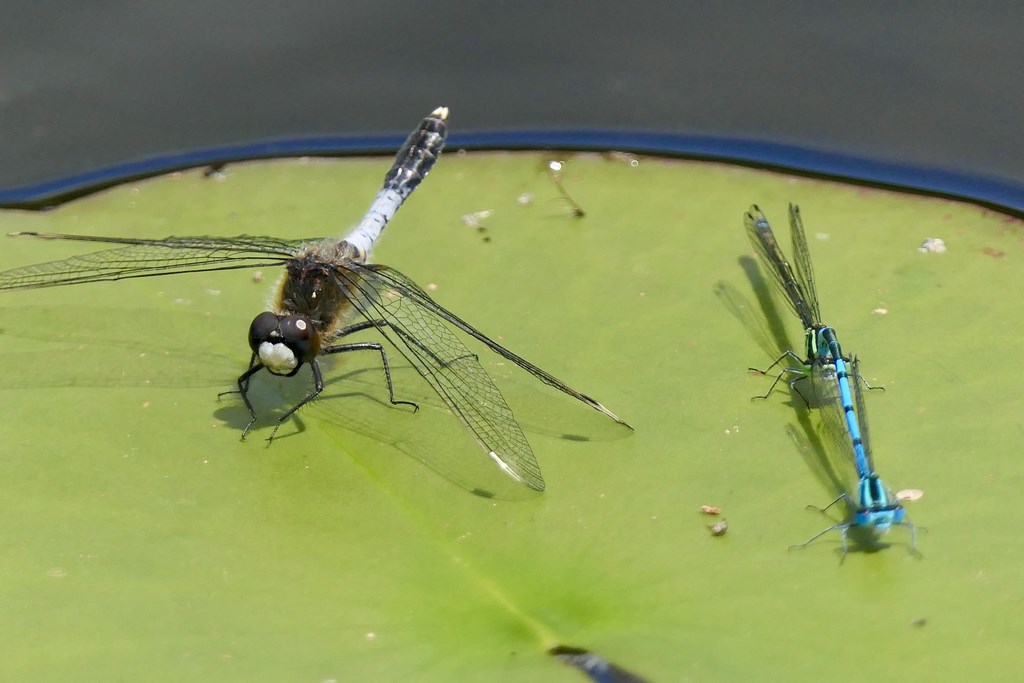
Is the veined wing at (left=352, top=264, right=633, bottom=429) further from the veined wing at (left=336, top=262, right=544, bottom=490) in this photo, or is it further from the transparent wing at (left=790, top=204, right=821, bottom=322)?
the transparent wing at (left=790, top=204, right=821, bottom=322)

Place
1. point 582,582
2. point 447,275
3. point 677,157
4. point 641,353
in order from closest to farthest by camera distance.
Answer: point 582,582 → point 641,353 → point 447,275 → point 677,157

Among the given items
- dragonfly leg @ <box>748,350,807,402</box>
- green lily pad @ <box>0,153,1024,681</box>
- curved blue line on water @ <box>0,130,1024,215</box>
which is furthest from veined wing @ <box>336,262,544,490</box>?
curved blue line on water @ <box>0,130,1024,215</box>

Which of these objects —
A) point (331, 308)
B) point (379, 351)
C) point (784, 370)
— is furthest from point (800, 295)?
point (331, 308)

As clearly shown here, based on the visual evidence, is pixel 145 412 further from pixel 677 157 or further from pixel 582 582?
pixel 677 157

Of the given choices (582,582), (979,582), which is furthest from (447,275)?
(979,582)

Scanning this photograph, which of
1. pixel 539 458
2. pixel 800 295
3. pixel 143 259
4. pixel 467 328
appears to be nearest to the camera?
pixel 539 458

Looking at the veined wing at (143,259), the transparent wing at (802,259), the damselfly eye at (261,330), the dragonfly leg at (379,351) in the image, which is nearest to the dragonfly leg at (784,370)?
the transparent wing at (802,259)

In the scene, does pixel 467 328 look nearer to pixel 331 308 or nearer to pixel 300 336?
pixel 300 336
